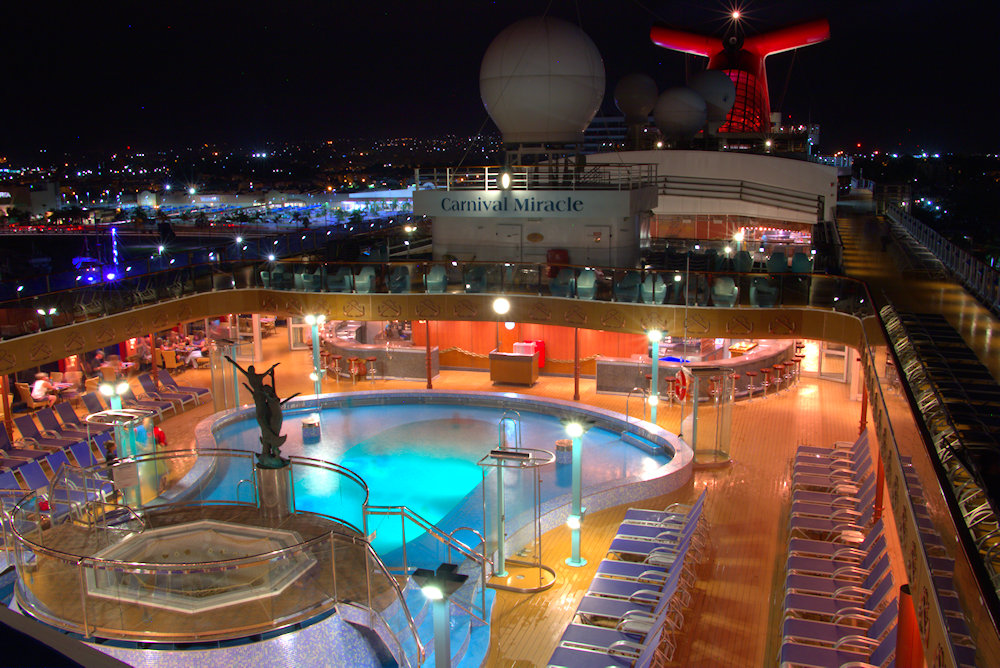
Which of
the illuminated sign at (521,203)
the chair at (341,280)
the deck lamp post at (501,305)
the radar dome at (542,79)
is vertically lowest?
the deck lamp post at (501,305)

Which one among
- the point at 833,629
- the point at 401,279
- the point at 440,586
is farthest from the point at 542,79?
the point at 440,586

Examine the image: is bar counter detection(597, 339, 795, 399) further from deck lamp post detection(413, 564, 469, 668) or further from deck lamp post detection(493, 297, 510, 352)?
deck lamp post detection(413, 564, 469, 668)

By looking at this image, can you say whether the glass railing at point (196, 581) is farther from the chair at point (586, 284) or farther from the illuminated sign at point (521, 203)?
the illuminated sign at point (521, 203)

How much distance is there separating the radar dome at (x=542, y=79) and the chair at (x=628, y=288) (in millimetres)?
5522

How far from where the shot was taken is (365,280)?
734 inches

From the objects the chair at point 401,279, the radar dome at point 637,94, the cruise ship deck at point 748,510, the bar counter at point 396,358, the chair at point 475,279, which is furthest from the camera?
the radar dome at point 637,94

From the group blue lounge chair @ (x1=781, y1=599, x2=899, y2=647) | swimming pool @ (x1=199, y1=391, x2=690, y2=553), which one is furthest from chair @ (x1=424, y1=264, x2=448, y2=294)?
blue lounge chair @ (x1=781, y1=599, x2=899, y2=647)

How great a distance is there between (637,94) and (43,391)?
20.1 metres

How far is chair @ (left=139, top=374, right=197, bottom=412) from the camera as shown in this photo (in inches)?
717

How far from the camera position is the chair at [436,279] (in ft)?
60.2

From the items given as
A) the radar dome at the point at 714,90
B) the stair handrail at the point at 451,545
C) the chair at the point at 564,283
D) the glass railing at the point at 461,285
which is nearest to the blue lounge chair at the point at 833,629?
the stair handrail at the point at 451,545

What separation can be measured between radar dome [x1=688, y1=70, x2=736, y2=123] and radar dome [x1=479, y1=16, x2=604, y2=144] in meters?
10.3

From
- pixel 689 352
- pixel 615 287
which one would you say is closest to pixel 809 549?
pixel 615 287

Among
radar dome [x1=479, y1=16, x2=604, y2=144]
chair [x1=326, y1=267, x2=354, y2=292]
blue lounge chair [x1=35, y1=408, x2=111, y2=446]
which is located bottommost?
blue lounge chair [x1=35, y1=408, x2=111, y2=446]
